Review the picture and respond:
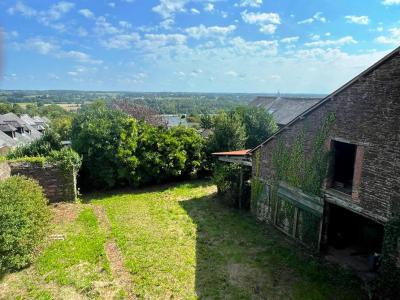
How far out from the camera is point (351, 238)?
12727mm

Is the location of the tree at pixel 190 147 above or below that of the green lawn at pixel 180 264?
above

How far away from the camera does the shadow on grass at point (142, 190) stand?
19.4m

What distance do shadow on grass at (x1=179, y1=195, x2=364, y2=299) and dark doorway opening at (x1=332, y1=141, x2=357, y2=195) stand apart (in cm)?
315

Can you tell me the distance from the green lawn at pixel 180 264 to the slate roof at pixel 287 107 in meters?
20.0

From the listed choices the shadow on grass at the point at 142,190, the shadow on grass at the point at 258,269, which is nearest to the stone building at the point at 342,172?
the shadow on grass at the point at 258,269

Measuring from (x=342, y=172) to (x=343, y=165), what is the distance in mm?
307

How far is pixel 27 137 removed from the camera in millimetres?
58812

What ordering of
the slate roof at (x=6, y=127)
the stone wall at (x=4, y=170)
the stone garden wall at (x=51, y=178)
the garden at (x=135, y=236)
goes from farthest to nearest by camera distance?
the slate roof at (x=6, y=127) < the stone garden wall at (x=51, y=178) < the stone wall at (x=4, y=170) < the garden at (x=135, y=236)

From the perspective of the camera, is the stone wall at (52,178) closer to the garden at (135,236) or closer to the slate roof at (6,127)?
the garden at (135,236)

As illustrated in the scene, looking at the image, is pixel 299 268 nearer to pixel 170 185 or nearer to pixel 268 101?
pixel 170 185

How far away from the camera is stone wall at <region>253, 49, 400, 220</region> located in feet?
27.1

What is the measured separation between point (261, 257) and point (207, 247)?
2.28 m

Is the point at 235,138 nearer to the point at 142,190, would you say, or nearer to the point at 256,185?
the point at 142,190

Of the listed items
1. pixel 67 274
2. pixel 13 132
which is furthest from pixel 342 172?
pixel 13 132
